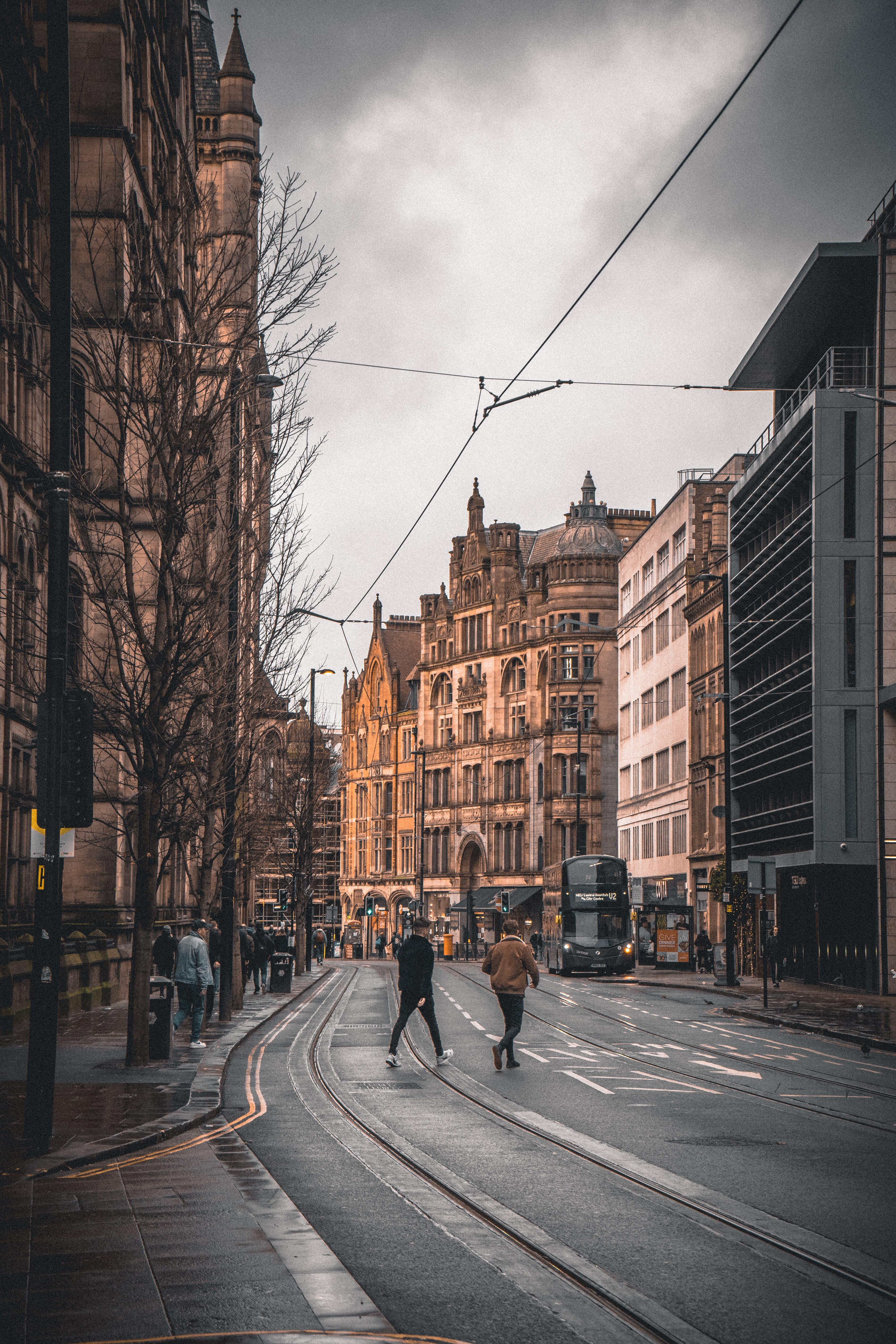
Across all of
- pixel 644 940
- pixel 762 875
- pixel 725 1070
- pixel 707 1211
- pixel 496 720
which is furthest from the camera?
pixel 496 720

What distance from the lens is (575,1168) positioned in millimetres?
11141

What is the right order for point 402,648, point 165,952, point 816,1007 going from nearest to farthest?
point 165,952 → point 816,1007 → point 402,648

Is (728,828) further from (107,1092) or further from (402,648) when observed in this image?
(402,648)

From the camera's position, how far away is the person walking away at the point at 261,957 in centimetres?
3941

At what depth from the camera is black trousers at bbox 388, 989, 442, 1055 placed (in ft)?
61.2

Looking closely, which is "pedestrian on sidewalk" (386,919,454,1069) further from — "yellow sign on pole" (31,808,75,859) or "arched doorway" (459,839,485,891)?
"arched doorway" (459,839,485,891)

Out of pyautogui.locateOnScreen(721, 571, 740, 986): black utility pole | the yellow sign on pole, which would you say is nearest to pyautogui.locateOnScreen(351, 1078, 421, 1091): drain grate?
the yellow sign on pole

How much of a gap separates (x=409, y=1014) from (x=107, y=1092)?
190 inches

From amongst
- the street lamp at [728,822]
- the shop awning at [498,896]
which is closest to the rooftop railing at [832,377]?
the street lamp at [728,822]

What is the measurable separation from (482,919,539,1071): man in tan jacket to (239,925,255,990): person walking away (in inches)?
550

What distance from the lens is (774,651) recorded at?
161ft

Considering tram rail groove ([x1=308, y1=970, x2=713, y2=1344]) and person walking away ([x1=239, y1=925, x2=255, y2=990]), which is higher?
tram rail groove ([x1=308, y1=970, x2=713, y2=1344])

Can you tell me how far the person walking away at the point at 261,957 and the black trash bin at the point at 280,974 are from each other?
515mm

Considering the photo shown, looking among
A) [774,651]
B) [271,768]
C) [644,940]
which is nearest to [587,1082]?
[271,768]
